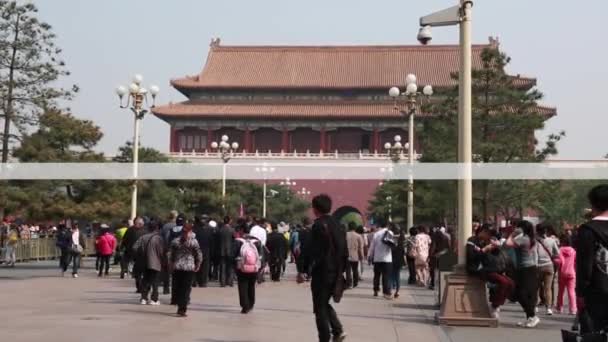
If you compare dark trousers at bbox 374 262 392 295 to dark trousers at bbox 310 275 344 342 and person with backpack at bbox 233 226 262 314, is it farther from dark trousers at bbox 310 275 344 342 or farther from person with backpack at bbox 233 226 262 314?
→ dark trousers at bbox 310 275 344 342

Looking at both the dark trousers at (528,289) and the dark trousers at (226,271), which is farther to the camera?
the dark trousers at (226,271)

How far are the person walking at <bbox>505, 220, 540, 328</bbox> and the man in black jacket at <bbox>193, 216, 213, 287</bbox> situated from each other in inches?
268

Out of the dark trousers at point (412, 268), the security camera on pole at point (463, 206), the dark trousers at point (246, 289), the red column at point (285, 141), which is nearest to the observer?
the security camera on pole at point (463, 206)

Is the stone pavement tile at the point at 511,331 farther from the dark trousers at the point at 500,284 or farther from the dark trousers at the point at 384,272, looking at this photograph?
the dark trousers at the point at 384,272

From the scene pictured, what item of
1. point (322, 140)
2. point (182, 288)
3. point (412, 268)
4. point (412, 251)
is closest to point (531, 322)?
point (182, 288)

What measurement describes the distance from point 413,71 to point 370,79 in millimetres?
3301

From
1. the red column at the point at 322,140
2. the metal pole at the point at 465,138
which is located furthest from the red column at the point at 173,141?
the metal pole at the point at 465,138

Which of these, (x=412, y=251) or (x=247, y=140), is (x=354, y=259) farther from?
(x=247, y=140)

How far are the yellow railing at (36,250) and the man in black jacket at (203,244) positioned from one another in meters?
10.5

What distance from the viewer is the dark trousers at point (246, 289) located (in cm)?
1132

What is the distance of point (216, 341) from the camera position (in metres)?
8.60

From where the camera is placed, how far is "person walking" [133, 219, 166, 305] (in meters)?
12.4

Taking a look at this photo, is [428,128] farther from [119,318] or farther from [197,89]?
[197,89]

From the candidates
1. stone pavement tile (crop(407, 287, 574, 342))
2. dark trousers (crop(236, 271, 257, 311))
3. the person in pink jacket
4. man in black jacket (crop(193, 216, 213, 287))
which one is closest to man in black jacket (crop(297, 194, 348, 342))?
stone pavement tile (crop(407, 287, 574, 342))
